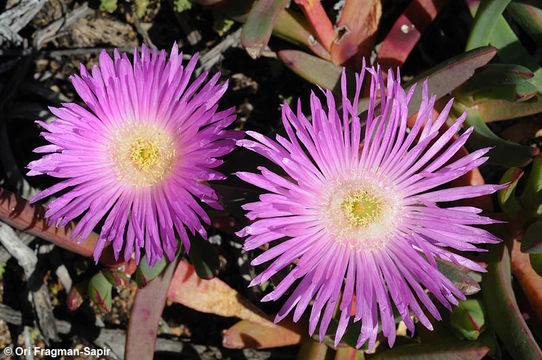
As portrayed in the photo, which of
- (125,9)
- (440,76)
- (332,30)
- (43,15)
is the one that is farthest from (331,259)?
(43,15)

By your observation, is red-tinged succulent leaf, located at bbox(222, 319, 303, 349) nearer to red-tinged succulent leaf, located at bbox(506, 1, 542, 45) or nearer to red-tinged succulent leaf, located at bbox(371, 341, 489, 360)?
red-tinged succulent leaf, located at bbox(371, 341, 489, 360)

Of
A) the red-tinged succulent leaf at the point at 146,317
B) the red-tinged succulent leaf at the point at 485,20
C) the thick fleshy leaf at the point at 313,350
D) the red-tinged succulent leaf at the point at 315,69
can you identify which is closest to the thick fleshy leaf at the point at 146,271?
the red-tinged succulent leaf at the point at 146,317

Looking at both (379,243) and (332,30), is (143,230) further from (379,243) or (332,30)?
(332,30)

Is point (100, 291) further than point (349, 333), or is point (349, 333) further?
point (100, 291)

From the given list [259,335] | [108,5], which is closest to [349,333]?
[259,335]

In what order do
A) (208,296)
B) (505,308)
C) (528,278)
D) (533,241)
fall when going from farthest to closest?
1. (208,296)
2. (528,278)
3. (505,308)
4. (533,241)

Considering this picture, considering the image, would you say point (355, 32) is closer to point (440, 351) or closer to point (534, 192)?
point (534, 192)
